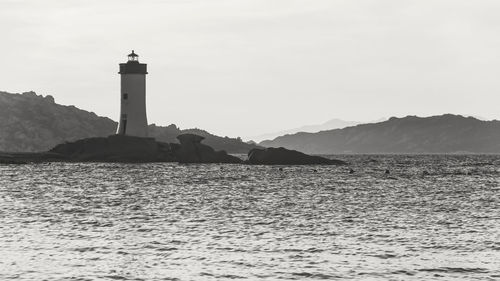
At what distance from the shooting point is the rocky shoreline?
115500 mm

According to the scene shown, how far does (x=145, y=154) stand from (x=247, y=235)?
84889mm

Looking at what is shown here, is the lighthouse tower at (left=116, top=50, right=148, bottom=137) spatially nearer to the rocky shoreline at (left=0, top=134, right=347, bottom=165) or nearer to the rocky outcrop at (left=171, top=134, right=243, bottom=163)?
the rocky shoreline at (left=0, top=134, right=347, bottom=165)

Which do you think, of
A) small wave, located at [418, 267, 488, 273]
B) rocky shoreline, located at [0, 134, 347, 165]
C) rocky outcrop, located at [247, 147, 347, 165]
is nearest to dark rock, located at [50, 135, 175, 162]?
rocky shoreline, located at [0, 134, 347, 165]

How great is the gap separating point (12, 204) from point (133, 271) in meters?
27.2

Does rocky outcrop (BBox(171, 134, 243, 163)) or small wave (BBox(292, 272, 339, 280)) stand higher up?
rocky outcrop (BBox(171, 134, 243, 163))

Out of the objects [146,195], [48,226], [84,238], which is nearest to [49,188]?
[146,195]

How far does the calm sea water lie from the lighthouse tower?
49.2m

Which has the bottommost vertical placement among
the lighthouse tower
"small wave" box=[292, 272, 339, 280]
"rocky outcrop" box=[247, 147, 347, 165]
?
"small wave" box=[292, 272, 339, 280]

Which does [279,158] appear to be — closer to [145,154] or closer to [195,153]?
[195,153]

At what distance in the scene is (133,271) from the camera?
24.6 metres

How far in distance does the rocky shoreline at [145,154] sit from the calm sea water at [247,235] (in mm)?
54493

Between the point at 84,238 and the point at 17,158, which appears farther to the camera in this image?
the point at 17,158

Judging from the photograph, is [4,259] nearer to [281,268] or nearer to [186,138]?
[281,268]

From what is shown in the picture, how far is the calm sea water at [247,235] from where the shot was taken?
24.7m
